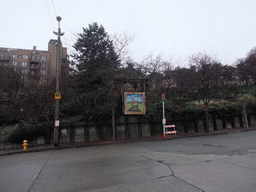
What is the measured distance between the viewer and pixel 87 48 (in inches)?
808

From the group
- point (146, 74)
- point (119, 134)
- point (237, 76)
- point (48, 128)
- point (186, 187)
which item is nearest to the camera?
point (186, 187)

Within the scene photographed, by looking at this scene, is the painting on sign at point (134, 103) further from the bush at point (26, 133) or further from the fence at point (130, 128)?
the bush at point (26, 133)

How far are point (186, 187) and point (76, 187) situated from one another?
2.71 m

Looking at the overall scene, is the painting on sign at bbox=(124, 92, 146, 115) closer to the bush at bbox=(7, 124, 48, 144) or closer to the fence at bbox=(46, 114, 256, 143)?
the fence at bbox=(46, 114, 256, 143)

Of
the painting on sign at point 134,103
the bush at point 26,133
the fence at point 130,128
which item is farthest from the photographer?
the painting on sign at point 134,103

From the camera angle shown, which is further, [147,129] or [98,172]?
[147,129]

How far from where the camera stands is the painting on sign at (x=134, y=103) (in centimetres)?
1784

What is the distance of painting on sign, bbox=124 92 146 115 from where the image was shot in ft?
58.5

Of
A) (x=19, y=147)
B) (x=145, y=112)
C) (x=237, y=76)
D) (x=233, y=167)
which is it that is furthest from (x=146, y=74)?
(x=237, y=76)

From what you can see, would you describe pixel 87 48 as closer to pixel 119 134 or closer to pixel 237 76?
pixel 119 134

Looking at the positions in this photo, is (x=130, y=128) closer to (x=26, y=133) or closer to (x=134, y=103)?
(x=134, y=103)

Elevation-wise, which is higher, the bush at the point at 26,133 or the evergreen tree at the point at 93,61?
the evergreen tree at the point at 93,61

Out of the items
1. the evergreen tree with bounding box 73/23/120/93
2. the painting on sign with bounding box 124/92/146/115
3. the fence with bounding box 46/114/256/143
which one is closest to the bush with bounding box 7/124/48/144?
the fence with bounding box 46/114/256/143

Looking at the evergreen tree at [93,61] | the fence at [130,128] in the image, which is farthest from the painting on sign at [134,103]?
the evergreen tree at [93,61]
